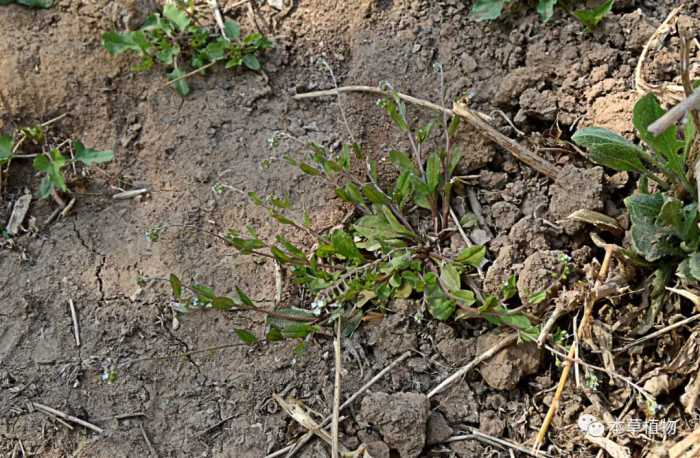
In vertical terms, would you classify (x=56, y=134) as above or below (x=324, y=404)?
above

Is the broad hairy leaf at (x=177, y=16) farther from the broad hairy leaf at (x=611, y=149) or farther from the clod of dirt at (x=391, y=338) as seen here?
the broad hairy leaf at (x=611, y=149)

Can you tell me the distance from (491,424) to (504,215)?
27.5 inches

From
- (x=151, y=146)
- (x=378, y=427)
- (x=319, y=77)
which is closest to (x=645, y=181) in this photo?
(x=378, y=427)

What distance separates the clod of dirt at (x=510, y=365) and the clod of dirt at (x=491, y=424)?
3.5 inches

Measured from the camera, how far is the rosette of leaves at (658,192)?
2145 millimetres

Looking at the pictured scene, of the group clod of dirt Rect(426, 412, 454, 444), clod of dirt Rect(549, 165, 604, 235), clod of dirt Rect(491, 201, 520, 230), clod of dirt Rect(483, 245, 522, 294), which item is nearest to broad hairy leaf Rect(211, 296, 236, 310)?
clod of dirt Rect(426, 412, 454, 444)

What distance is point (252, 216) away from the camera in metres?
2.65

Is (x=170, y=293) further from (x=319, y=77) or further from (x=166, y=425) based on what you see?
(x=319, y=77)

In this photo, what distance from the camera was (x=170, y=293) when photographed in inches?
99.7

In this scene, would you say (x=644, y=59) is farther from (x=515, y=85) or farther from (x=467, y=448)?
(x=467, y=448)

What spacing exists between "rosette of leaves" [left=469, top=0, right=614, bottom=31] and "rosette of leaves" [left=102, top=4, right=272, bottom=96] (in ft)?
2.69

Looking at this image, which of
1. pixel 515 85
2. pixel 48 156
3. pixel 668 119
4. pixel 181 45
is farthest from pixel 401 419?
pixel 181 45

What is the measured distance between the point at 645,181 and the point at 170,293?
5.14ft

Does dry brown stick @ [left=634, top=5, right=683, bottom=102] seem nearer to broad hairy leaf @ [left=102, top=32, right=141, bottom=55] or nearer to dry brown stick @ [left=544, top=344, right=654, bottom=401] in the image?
dry brown stick @ [left=544, top=344, right=654, bottom=401]
